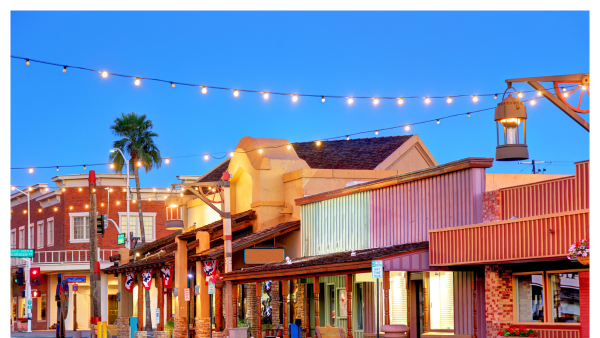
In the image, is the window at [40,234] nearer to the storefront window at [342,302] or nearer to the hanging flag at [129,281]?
the hanging flag at [129,281]

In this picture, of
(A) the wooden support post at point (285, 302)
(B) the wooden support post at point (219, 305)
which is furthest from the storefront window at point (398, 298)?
(B) the wooden support post at point (219, 305)

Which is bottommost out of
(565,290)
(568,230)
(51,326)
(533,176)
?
(51,326)

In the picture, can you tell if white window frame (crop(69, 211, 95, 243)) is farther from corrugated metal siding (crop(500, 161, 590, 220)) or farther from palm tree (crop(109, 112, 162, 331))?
corrugated metal siding (crop(500, 161, 590, 220))

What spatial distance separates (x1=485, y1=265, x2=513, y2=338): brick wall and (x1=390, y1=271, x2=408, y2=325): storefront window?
4429 millimetres

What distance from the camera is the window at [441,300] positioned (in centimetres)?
2284

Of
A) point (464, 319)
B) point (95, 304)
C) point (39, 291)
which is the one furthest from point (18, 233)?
point (464, 319)

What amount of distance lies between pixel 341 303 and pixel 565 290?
10.8 m

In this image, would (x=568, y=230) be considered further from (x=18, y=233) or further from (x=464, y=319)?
(x=18, y=233)

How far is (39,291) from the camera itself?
6294 centimetres

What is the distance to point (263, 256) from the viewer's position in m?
30.8

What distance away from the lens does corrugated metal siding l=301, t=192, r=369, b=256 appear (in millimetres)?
27625

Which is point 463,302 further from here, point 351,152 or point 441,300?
point 351,152

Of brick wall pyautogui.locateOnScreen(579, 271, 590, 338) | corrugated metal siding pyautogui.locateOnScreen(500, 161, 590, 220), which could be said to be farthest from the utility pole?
brick wall pyautogui.locateOnScreen(579, 271, 590, 338)

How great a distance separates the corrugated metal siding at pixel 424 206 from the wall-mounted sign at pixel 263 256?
524 centimetres
